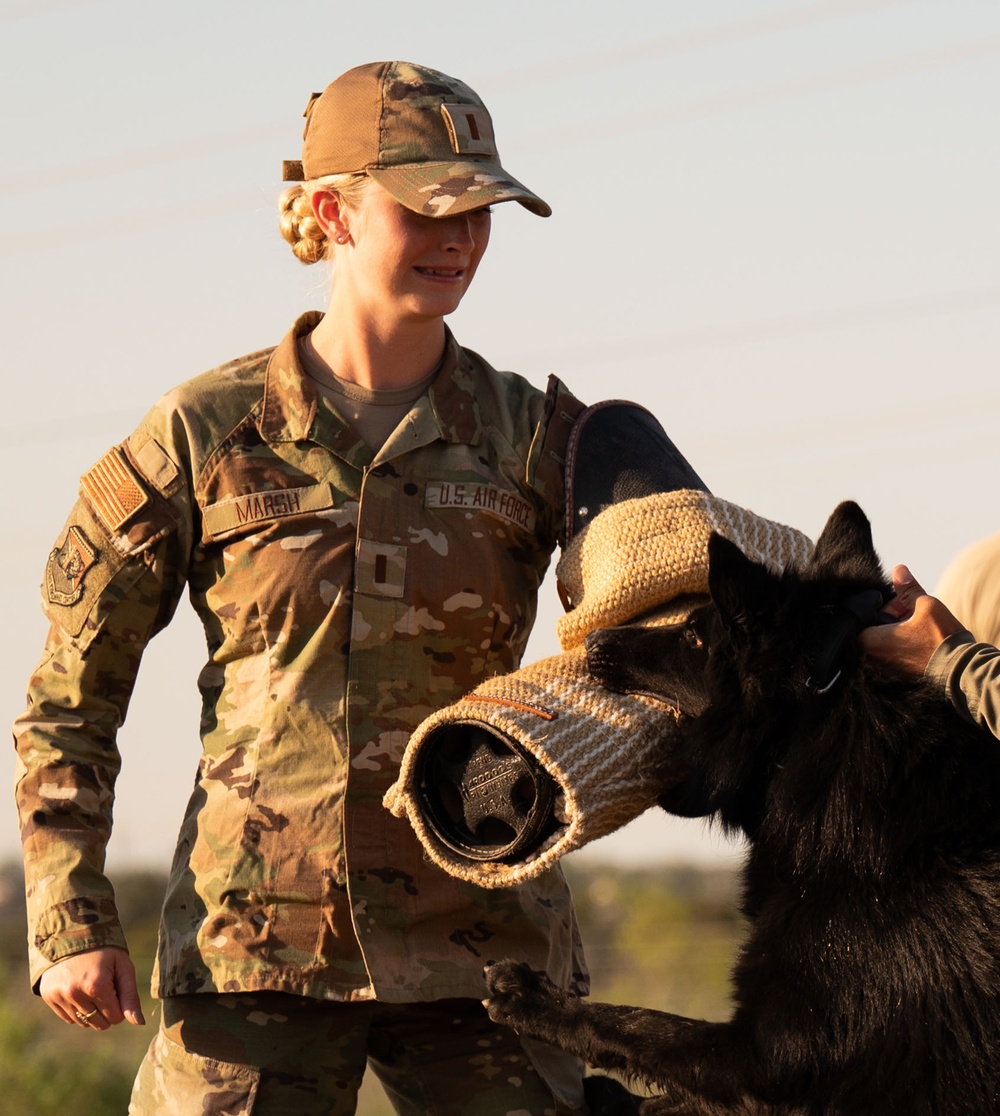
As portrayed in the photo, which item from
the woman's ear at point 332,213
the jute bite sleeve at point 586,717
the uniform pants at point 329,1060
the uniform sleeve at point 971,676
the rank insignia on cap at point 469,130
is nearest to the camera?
the uniform sleeve at point 971,676

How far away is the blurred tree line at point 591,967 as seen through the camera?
462 inches

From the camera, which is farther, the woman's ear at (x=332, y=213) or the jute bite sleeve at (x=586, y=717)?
the woman's ear at (x=332, y=213)

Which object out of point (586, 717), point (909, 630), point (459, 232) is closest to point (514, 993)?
point (586, 717)

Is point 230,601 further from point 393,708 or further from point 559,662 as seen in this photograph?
point 559,662

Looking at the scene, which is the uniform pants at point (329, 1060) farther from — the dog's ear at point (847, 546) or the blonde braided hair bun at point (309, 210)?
the blonde braided hair bun at point (309, 210)

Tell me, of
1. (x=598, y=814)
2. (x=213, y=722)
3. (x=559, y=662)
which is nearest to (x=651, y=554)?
(x=559, y=662)

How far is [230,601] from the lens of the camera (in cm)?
347

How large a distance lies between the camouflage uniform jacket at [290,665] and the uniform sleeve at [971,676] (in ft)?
3.13

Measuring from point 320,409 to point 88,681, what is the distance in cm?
78

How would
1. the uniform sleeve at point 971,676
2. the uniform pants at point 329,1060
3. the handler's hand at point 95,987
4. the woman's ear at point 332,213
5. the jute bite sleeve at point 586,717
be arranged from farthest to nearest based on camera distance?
the woman's ear at point 332,213, the handler's hand at point 95,987, the uniform pants at point 329,1060, the jute bite sleeve at point 586,717, the uniform sleeve at point 971,676

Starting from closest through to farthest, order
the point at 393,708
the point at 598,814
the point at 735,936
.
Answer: the point at 598,814 → the point at 393,708 → the point at 735,936

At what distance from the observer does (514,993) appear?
3312 millimetres

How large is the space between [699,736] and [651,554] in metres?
0.42

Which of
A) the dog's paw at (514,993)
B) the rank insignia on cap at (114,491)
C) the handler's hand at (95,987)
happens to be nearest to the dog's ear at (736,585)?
the dog's paw at (514,993)
